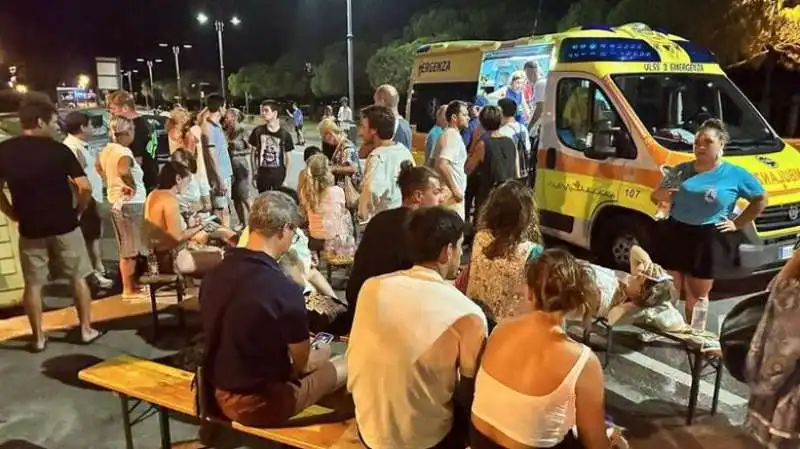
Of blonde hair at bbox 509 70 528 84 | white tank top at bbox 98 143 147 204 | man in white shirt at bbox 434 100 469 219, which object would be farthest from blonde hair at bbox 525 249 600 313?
blonde hair at bbox 509 70 528 84

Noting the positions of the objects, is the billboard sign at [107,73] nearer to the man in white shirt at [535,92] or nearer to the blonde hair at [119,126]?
the blonde hair at [119,126]

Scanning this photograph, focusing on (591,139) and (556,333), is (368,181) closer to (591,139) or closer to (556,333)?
(591,139)

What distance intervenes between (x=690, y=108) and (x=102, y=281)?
249 inches

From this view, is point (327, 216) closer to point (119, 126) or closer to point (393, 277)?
point (119, 126)

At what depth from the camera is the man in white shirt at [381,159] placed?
18.6 feet

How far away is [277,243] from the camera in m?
3.38

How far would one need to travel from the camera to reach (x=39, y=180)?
5.09 meters

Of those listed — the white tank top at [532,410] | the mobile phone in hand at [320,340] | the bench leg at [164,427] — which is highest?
the white tank top at [532,410]

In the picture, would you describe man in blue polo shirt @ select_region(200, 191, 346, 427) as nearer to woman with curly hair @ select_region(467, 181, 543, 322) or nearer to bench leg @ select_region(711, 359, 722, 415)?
woman with curly hair @ select_region(467, 181, 543, 322)

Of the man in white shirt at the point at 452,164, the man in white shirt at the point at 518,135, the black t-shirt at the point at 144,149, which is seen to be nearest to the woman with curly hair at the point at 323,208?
the man in white shirt at the point at 452,164

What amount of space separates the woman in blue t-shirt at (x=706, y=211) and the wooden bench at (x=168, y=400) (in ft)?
9.60

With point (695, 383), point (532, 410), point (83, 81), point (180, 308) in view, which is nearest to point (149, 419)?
point (180, 308)

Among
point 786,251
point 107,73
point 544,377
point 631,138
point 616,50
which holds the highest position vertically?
point 107,73

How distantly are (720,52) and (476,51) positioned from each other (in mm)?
10628
